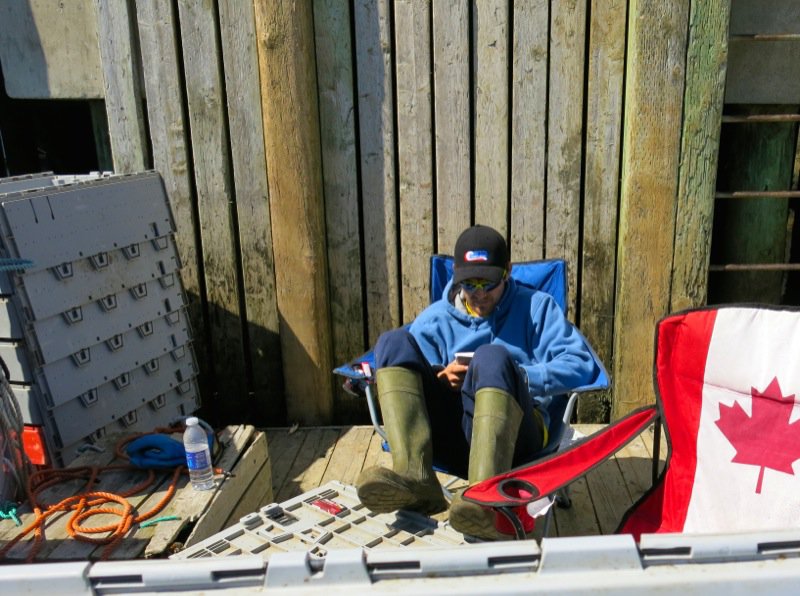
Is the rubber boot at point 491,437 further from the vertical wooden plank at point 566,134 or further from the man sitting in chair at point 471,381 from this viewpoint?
the vertical wooden plank at point 566,134

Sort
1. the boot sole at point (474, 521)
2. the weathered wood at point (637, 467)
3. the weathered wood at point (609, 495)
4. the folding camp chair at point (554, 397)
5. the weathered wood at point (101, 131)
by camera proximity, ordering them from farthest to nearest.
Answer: the weathered wood at point (101, 131)
the weathered wood at point (637, 467)
the weathered wood at point (609, 495)
the folding camp chair at point (554, 397)
the boot sole at point (474, 521)

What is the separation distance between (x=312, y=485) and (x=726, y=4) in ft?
9.14

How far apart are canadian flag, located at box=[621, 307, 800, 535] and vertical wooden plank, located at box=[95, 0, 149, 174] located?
8.86ft

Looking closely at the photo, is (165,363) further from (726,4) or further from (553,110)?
(726,4)

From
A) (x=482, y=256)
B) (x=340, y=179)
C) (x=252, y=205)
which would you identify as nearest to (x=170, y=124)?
(x=252, y=205)

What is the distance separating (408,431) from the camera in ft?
8.09

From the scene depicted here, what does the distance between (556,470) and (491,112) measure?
1916mm

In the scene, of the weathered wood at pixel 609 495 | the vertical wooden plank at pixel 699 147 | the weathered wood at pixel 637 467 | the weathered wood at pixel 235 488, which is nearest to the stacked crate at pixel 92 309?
the weathered wood at pixel 235 488

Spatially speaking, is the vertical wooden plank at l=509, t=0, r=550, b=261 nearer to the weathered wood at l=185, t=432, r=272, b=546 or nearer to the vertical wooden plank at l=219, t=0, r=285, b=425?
the vertical wooden plank at l=219, t=0, r=285, b=425

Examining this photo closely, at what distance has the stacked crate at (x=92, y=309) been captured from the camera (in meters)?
2.85

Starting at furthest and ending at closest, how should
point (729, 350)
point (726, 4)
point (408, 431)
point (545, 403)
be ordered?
point (726, 4), point (545, 403), point (408, 431), point (729, 350)

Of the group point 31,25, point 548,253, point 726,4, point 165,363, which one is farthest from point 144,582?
point 31,25

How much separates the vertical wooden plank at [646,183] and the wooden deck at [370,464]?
444mm

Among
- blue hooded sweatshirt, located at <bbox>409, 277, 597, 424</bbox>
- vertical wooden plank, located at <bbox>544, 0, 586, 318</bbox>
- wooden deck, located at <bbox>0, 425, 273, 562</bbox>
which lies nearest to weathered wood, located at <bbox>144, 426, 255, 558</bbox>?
wooden deck, located at <bbox>0, 425, 273, 562</bbox>
